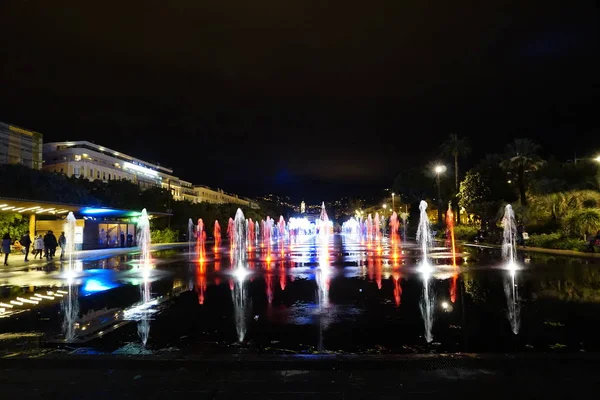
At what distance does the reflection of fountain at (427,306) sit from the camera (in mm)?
8195

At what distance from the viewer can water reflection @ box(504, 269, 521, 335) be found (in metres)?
8.77

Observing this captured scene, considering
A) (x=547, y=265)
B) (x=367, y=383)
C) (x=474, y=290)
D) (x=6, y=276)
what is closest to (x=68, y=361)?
(x=367, y=383)

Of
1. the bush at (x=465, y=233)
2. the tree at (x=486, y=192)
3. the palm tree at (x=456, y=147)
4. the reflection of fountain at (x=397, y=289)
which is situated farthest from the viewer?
the palm tree at (x=456, y=147)

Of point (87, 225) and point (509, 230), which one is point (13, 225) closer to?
point (87, 225)

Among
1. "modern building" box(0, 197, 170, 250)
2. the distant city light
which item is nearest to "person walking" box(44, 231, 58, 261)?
"modern building" box(0, 197, 170, 250)

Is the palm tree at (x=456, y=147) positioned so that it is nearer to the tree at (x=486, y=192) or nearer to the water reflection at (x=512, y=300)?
the tree at (x=486, y=192)

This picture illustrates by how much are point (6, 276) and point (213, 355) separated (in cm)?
1636

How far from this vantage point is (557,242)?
30875 mm

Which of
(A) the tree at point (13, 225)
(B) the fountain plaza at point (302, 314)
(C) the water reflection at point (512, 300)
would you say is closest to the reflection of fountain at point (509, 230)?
(B) the fountain plaza at point (302, 314)

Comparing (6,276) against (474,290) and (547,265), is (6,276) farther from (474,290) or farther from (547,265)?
(547,265)

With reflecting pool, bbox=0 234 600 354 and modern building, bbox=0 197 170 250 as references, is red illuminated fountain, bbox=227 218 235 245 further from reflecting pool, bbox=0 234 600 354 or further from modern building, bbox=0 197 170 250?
reflecting pool, bbox=0 234 600 354

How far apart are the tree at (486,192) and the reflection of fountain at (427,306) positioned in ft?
127

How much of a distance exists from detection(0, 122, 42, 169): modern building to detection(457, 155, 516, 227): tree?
7742 cm

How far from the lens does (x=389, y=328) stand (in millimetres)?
8469
